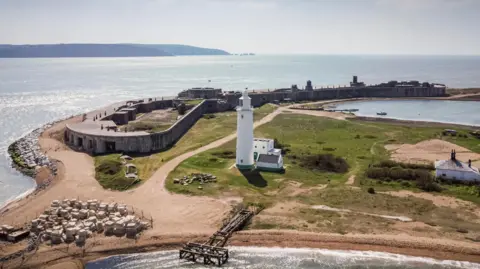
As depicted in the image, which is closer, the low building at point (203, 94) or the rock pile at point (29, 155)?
the rock pile at point (29, 155)

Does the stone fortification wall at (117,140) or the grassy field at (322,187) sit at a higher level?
the stone fortification wall at (117,140)

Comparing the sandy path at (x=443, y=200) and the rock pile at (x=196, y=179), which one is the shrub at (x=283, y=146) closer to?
the rock pile at (x=196, y=179)

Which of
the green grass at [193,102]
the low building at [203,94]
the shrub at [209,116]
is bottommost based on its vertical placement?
the shrub at [209,116]

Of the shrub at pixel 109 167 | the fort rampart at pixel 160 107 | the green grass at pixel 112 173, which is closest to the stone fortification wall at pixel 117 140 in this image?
Answer: the fort rampart at pixel 160 107

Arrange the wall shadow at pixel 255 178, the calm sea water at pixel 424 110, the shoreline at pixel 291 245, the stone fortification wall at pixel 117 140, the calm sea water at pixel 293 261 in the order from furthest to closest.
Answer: the calm sea water at pixel 424 110 → the stone fortification wall at pixel 117 140 → the wall shadow at pixel 255 178 → the shoreline at pixel 291 245 → the calm sea water at pixel 293 261

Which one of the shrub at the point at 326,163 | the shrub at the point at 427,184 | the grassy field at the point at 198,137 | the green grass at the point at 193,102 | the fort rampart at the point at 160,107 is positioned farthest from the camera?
the green grass at the point at 193,102

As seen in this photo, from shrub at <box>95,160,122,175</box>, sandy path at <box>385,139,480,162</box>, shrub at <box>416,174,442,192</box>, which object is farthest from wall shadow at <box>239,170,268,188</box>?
sandy path at <box>385,139,480,162</box>

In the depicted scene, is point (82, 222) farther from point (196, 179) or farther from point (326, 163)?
point (326, 163)

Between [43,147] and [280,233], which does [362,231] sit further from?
[43,147]

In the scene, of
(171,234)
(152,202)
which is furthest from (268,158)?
(171,234)
